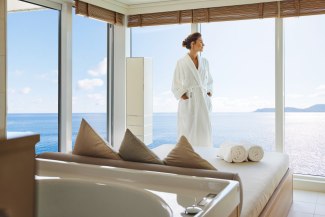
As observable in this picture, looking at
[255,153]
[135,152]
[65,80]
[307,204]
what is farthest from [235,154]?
[65,80]

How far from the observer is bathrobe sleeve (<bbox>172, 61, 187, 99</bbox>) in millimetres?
4152

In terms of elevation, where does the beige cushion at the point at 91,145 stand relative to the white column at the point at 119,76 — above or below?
below

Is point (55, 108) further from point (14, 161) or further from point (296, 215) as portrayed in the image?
point (14, 161)

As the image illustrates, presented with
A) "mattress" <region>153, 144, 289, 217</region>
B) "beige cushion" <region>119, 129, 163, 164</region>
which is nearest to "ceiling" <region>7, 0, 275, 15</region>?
"mattress" <region>153, 144, 289, 217</region>

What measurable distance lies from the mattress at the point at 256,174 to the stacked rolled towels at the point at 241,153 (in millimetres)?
52

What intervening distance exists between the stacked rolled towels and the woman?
110 cm

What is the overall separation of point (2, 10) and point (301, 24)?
11.2ft

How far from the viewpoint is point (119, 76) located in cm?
500

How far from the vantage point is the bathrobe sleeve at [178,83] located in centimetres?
415

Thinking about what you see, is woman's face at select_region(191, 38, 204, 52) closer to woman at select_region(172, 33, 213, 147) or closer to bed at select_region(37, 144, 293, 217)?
woman at select_region(172, 33, 213, 147)

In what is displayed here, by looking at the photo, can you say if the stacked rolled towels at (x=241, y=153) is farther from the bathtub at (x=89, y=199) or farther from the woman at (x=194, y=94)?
the bathtub at (x=89, y=199)

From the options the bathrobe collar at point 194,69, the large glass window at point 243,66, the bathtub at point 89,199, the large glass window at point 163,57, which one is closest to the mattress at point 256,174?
the bathtub at point 89,199

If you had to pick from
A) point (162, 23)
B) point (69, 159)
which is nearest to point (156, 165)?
point (69, 159)

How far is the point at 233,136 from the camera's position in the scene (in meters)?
8.25
